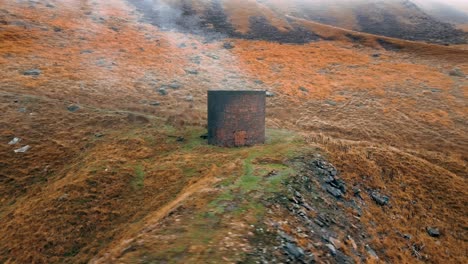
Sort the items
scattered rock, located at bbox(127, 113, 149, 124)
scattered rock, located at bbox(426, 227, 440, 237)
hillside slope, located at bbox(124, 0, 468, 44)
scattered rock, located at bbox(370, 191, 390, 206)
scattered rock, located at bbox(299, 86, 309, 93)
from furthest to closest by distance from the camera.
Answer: hillside slope, located at bbox(124, 0, 468, 44), scattered rock, located at bbox(299, 86, 309, 93), scattered rock, located at bbox(127, 113, 149, 124), scattered rock, located at bbox(370, 191, 390, 206), scattered rock, located at bbox(426, 227, 440, 237)

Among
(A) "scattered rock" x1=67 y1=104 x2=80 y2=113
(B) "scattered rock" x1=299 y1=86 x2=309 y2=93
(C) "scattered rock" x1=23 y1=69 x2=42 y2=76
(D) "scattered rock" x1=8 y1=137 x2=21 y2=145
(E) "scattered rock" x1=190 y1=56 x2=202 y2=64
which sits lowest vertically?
(D) "scattered rock" x1=8 y1=137 x2=21 y2=145

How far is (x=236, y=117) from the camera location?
55.6ft

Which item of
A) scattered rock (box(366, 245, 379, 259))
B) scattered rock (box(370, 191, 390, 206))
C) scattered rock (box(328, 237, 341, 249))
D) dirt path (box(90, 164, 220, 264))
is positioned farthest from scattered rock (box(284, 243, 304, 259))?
scattered rock (box(370, 191, 390, 206))

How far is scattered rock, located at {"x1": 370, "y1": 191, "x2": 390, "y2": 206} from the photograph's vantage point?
14.7 metres

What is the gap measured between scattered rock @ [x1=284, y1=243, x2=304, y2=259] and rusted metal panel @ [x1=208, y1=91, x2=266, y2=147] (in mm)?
9308

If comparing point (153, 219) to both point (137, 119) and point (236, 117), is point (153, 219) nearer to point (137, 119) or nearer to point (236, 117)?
point (236, 117)

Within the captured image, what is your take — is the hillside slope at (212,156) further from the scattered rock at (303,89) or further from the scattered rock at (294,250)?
the scattered rock at (303,89)

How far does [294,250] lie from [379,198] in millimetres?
8265

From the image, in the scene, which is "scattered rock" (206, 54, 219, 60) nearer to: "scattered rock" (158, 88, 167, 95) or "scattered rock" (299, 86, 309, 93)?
"scattered rock" (299, 86, 309, 93)

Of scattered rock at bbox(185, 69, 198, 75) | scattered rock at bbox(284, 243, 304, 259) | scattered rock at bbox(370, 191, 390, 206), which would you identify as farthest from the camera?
scattered rock at bbox(185, 69, 198, 75)

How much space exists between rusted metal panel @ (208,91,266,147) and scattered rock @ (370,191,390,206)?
633 cm

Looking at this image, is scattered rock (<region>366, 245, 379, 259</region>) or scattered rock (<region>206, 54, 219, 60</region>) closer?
scattered rock (<region>366, 245, 379, 259</region>)

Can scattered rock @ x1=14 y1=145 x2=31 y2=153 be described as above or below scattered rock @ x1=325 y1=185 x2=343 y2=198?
above

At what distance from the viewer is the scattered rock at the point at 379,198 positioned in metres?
14.7
